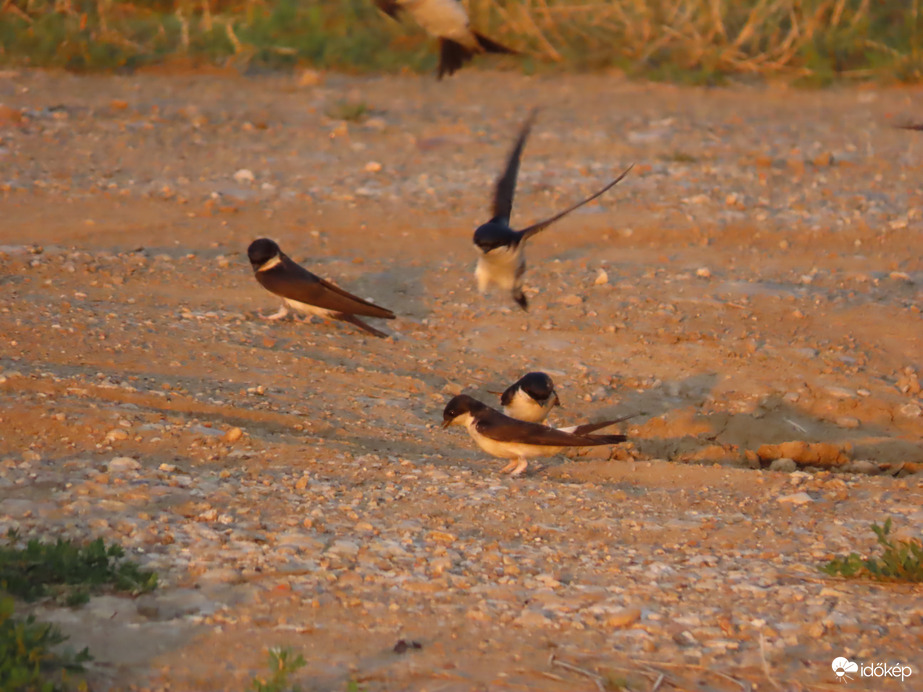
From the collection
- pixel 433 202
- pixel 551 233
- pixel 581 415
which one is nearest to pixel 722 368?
pixel 581 415

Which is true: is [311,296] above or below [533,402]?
above

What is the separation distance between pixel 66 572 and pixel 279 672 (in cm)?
84

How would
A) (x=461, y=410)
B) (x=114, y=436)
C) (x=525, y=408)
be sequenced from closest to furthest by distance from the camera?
(x=114, y=436) < (x=461, y=410) < (x=525, y=408)

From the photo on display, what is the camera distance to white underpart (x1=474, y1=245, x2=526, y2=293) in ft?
19.3

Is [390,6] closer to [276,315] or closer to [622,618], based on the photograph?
[276,315]

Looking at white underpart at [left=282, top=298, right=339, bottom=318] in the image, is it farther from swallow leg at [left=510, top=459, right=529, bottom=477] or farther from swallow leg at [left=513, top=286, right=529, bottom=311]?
swallow leg at [left=510, top=459, right=529, bottom=477]

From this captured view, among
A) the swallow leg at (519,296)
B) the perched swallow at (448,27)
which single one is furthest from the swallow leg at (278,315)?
the perched swallow at (448,27)

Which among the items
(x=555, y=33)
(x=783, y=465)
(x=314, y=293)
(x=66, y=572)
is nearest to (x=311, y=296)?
(x=314, y=293)

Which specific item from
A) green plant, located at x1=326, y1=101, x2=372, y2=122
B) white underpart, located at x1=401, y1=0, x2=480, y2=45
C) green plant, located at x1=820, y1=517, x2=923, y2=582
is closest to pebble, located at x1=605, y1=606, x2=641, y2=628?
green plant, located at x1=820, y1=517, x2=923, y2=582

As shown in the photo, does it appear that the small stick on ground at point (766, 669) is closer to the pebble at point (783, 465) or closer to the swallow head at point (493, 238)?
the pebble at point (783, 465)

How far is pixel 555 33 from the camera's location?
12.2m

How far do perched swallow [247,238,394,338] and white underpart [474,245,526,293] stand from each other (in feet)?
2.11

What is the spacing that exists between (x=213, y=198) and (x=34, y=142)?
1.59 metres

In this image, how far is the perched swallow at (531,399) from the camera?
5.47 meters
